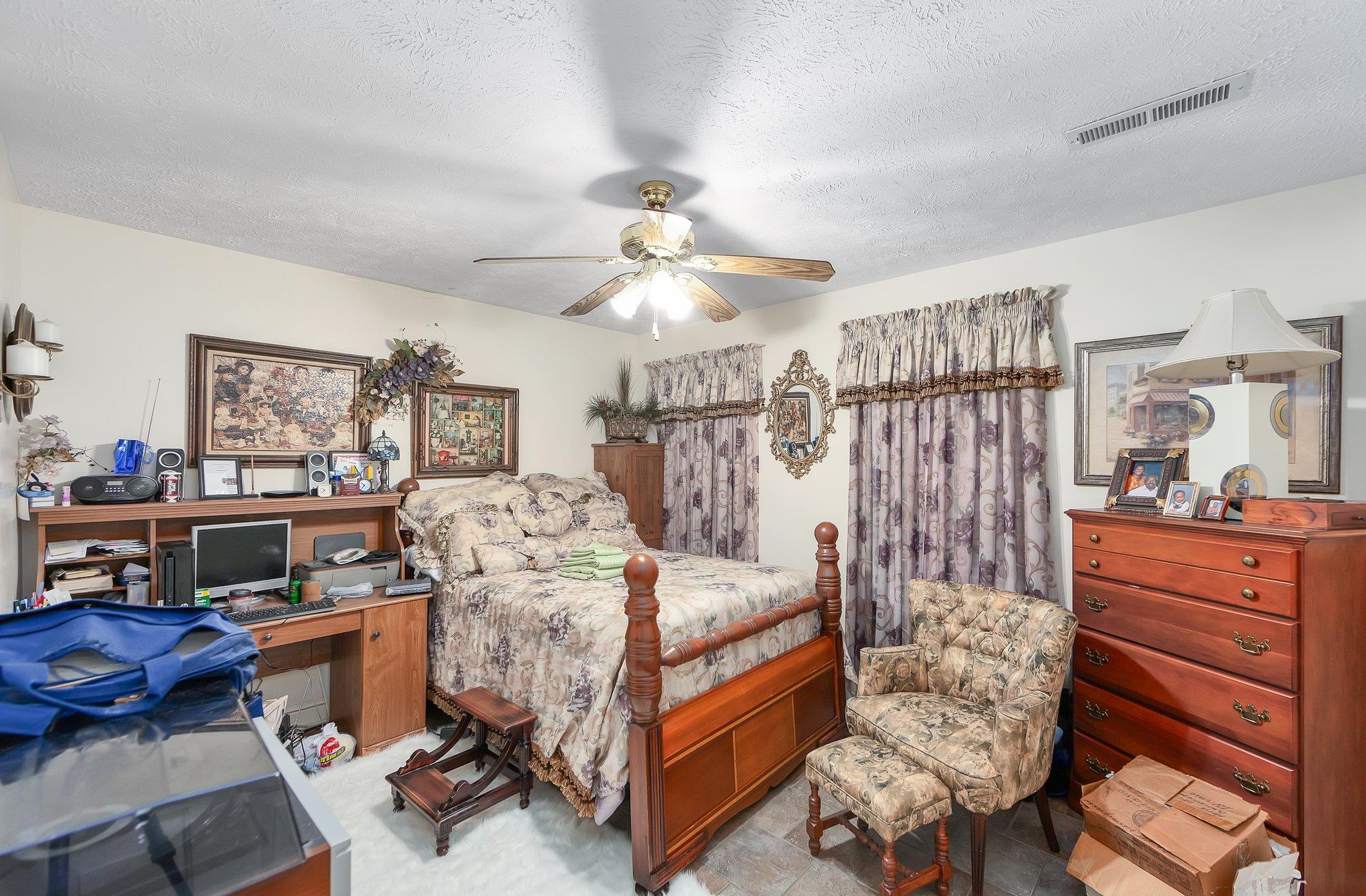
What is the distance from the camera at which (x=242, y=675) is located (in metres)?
0.94

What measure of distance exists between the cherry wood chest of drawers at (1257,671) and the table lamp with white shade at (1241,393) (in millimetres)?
236

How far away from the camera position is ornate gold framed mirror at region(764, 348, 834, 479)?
408cm

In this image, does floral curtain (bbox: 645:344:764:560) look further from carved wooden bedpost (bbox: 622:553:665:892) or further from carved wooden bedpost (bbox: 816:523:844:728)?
carved wooden bedpost (bbox: 622:553:665:892)

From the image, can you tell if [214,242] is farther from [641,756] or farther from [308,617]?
[641,756]

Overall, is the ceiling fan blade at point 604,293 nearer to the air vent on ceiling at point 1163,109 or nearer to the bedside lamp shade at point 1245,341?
the air vent on ceiling at point 1163,109

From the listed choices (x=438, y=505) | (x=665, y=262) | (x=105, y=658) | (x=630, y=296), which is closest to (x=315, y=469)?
(x=438, y=505)

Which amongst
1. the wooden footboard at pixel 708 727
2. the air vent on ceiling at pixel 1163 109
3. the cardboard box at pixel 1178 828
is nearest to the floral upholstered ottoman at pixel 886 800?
the wooden footboard at pixel 708 727

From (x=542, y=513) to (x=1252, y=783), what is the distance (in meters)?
3.61

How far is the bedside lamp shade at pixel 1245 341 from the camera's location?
6.81ft

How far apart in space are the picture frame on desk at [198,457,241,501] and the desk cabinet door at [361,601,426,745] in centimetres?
102

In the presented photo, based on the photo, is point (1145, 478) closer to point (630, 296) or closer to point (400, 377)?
point (630, 296)

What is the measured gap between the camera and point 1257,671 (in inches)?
77.5

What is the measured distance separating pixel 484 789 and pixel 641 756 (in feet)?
2.91

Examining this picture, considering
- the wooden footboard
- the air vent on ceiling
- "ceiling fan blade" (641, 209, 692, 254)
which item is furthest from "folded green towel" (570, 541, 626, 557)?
the air vent on ceiling
